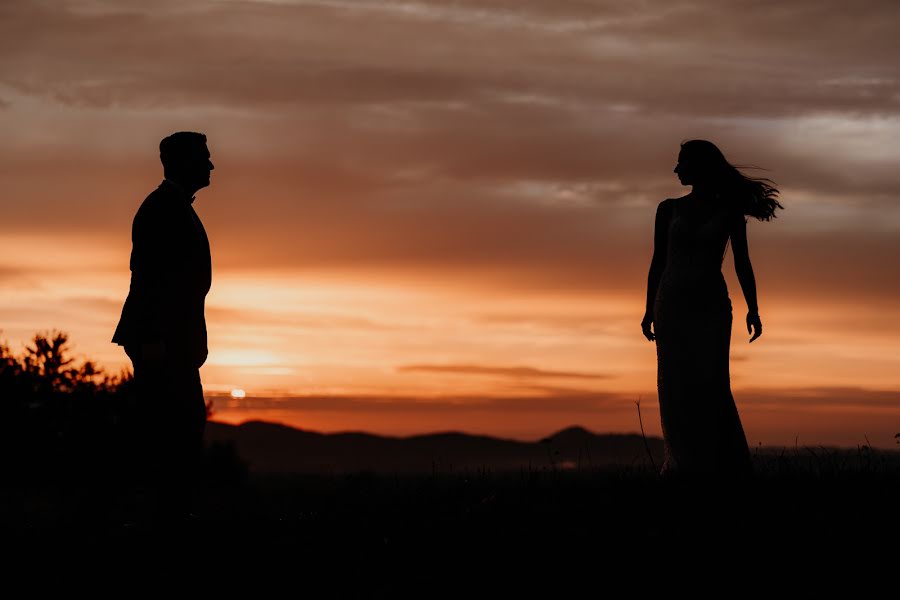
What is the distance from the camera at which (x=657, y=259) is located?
11.5 m

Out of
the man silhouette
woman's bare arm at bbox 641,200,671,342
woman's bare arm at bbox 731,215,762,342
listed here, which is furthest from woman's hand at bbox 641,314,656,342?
the man silhouette

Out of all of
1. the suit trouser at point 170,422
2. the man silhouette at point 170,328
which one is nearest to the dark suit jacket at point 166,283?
the man silhouette at point 170,328

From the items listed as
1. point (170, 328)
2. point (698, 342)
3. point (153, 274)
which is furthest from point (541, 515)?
point (153, 274)

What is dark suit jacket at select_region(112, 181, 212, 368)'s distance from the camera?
9.32 metres

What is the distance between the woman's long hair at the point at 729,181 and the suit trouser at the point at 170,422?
197 inches

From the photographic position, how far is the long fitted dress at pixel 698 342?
11.0 metres

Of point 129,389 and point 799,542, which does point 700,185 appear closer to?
point 799,542

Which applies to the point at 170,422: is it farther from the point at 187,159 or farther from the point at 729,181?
the point at 729,181

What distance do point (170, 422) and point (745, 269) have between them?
542 cm

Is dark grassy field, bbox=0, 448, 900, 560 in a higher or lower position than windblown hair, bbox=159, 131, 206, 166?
lower

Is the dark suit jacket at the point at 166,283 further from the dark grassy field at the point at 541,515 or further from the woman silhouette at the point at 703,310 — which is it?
the woman silhouette at the point at 703,310

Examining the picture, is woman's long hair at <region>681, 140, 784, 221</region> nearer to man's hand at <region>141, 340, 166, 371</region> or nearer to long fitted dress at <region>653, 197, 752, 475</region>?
long fitted dress at <region>653, 197, 752, 475</region>

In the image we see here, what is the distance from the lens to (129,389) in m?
27.5

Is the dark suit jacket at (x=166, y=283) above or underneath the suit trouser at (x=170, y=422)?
above
